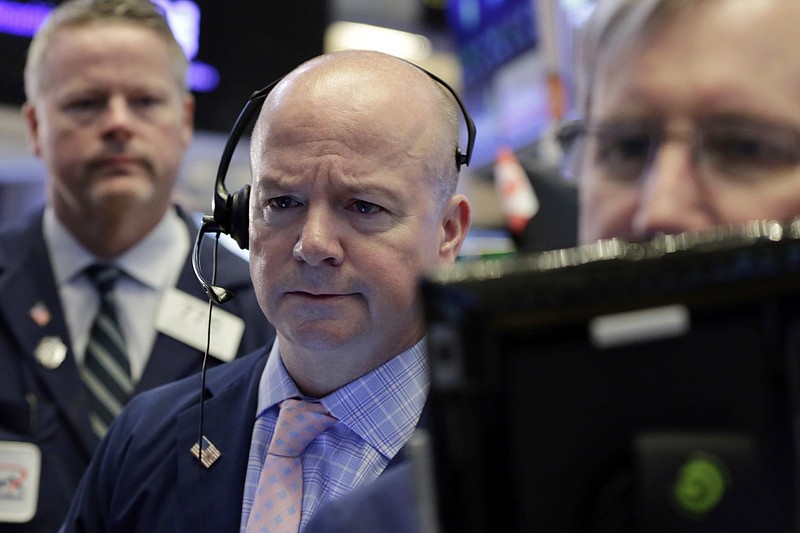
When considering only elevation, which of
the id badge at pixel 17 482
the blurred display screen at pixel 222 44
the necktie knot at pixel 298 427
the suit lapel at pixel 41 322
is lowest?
the id badge at pixel 17 482

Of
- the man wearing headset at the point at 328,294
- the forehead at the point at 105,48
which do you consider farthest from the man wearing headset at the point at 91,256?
Answer: the man wearing headset at the point at 328,294

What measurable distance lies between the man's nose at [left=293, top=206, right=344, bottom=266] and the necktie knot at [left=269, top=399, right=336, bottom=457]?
224 millimetres

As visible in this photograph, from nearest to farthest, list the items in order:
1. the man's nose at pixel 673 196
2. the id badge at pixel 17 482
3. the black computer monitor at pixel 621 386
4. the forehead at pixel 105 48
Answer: the black computer monitor at pixel 621 386
the man's nose at pixel 673 196
the id badge at pixel 17 482
the forehead at pixel 105 48

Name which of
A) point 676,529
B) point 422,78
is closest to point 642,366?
point 676,529

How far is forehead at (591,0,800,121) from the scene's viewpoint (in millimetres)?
914

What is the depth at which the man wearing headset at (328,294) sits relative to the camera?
1383 mm

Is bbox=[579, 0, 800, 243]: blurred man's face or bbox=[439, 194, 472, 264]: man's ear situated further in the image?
bbox=[439, 194, 472, 264]: man's ear

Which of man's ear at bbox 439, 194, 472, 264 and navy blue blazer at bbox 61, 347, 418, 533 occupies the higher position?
man's ear at bbox 439, 194, 472, 264

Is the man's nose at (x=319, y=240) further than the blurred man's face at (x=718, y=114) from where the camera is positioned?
Yes

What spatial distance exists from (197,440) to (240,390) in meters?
0.11

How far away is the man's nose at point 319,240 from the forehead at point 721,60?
21.4 inches

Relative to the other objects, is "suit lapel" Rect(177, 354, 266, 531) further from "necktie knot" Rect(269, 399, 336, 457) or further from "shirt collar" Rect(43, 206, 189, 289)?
"shirt collar" Rect(43, 206, 189, 289)

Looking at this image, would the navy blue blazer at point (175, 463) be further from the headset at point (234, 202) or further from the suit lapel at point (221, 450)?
the headset at point (234, 202)

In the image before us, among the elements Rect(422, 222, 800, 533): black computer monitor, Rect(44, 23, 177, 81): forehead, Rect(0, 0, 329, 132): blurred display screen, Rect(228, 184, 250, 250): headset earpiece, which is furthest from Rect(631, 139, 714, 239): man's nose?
Rect(0, 0, 329, 132): blurred display screen
